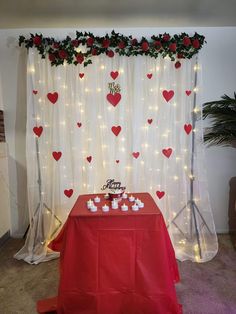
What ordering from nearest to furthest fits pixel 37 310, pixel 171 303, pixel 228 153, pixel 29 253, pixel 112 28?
pixel 171 303 < pixel 37 310 < pixel 29 253 < pixel 112 28 < pixel 228 153

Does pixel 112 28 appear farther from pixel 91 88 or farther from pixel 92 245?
pixel 92 245

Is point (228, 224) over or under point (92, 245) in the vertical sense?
under

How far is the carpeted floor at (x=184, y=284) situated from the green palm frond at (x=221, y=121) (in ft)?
4.19

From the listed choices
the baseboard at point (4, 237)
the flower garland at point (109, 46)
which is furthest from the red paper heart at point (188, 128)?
the baseboard at point (4, 237)

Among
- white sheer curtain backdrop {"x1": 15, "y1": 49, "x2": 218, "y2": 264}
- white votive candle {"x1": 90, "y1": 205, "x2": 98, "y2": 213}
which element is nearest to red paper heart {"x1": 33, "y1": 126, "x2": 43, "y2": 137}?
white sheer curtain backdrop {"x1": 15, "y1": 49, "x2": 218, "y2": 264}

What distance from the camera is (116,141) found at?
251cm

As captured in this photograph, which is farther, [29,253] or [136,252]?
[29,253]

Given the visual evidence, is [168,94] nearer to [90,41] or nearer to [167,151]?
[167,151]

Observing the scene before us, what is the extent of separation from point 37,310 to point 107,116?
74.2 inches

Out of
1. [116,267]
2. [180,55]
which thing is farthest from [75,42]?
[116,267]

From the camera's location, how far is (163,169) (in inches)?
98.3

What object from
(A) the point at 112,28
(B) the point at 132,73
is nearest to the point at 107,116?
(B) the point at 132,73

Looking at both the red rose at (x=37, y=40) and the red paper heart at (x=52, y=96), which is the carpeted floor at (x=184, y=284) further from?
the red rose at (x=37, y=40)

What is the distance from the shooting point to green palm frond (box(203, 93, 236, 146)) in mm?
2514
